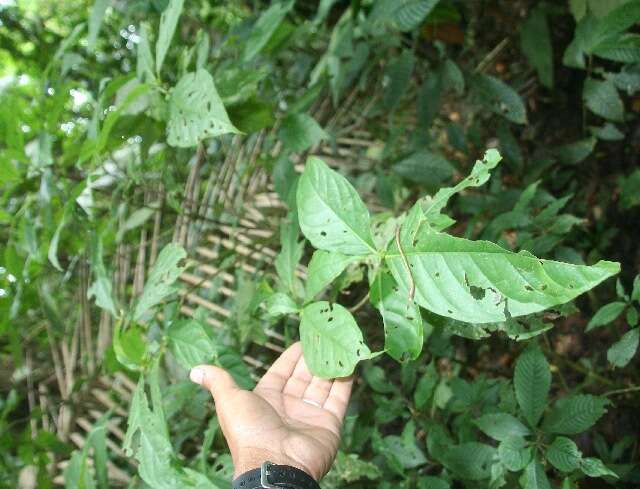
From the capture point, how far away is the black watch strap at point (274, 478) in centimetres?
76

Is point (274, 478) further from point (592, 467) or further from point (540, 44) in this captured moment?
point (540, 44)

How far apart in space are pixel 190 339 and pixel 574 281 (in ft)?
2.08

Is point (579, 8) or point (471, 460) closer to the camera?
point (471, 460)

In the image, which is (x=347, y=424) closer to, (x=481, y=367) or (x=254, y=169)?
(x=481, y=367)

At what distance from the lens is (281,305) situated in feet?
2.99

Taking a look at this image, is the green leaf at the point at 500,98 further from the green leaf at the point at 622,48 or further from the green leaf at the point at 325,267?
the green leaf at the point at 325,267

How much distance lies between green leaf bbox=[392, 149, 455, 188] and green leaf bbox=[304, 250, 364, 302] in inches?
37.5

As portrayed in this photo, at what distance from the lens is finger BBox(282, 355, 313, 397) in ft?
3.33

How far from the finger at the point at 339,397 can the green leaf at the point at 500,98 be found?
3.32 ft

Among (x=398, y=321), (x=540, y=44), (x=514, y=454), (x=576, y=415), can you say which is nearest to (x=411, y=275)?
(x=398, y=321)

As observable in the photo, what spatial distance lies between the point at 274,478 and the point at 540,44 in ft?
4.90

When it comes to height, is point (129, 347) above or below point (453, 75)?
below

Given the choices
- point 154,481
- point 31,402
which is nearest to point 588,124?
point 154,481

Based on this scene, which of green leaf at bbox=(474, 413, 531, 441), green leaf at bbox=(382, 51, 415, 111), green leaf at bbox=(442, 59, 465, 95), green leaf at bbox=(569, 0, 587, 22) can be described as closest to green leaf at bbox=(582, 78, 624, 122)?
green leaf at bbox=(569, 0, 587, 22)
